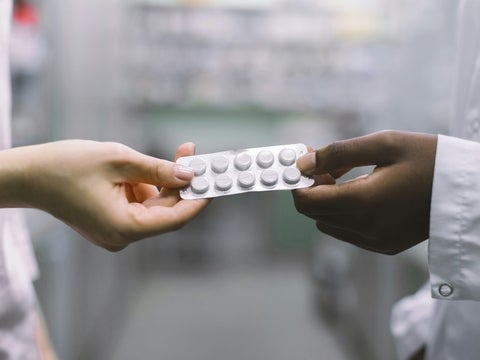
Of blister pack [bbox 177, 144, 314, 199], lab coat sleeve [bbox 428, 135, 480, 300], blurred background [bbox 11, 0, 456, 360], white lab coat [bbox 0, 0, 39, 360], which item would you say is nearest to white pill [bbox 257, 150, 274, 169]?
blister pack [bbox 177, 144, 314, 199]

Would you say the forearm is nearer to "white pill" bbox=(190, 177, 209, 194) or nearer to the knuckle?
"white pill" bbox=(190, 177, 209, 194)

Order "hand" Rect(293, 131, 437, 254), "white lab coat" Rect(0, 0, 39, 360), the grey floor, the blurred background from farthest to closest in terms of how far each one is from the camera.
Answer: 1. the grey floor
2. the blurred background
3. "white lab coat" Rect(0, 0, 39, 360)
4. "hand" Rect(293, 131, 437, 254)

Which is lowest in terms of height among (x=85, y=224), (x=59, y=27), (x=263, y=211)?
(x=263, y=211)

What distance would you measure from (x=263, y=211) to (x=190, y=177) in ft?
10.2

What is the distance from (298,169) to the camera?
55 cm

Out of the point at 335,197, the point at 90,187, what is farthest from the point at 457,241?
the point at 90,187

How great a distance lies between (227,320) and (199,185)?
7.08 ft

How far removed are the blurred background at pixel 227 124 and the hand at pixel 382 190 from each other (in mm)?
751

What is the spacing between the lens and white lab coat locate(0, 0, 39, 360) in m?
0.63

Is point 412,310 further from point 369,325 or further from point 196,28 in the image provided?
point 196,28

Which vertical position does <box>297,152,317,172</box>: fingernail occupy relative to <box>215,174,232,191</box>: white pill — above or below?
above

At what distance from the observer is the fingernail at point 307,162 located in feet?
1.75

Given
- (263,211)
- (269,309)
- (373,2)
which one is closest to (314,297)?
(269,309)

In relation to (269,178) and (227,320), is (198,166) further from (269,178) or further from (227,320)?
(227,320)
